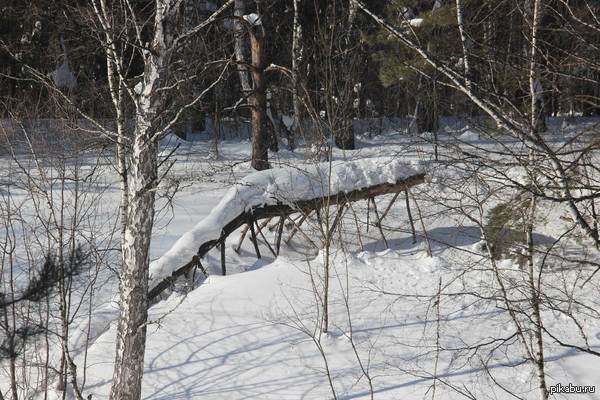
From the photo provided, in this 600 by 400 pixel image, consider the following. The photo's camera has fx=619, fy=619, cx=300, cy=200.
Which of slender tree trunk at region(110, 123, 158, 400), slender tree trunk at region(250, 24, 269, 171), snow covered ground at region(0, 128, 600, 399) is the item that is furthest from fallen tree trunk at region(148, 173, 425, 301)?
slender tree trunk at region(250, 24, 269, 171)

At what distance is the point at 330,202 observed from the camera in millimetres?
9305

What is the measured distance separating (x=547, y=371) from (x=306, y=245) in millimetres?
4755

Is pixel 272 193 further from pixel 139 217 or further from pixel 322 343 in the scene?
pixel 139 217

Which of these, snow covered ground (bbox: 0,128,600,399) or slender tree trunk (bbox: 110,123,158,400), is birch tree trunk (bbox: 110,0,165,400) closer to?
slender tree trunk (bbox: 110,123,158,400)

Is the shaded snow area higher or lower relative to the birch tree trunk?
lower

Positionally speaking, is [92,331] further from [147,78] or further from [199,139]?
[199,139]

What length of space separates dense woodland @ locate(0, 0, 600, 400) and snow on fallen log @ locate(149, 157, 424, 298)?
0.12ft

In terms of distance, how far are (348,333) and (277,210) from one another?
2441 mm

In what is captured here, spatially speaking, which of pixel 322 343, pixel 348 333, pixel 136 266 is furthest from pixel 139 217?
pixel 348 333

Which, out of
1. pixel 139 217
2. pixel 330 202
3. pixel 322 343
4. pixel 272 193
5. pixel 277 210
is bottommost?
pixel 322 343

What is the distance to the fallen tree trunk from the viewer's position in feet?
29.2

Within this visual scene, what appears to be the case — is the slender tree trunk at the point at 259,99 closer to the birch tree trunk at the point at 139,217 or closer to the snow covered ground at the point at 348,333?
the snow covered ground at the point at 348,333

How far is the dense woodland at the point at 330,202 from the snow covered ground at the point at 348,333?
0.18 feet

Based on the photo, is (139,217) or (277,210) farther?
(277,210)
